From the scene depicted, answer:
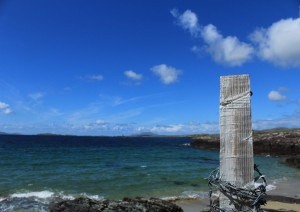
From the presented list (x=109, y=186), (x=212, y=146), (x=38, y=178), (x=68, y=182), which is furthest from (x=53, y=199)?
(x=212, y=146)

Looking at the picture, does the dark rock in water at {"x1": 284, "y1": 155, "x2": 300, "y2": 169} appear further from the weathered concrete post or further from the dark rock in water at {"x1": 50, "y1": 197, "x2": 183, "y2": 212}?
the weathered concrete post

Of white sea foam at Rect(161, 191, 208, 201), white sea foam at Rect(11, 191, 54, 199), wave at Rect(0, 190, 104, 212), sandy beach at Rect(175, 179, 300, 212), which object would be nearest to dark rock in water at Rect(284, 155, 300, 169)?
sandy beach at Rect(175, 179, 300, 212)

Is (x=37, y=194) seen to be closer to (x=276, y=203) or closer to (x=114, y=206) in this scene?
(x=114, y=206)

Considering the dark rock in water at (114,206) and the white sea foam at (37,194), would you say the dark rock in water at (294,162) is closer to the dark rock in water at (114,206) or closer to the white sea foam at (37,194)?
the white sea foam at (37,194)

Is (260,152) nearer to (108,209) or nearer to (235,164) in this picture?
(108,209)

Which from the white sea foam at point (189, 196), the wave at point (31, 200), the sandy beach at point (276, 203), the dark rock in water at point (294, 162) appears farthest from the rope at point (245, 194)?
the dark rock in water at point (294, 162)

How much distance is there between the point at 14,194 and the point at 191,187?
9892 millimetres

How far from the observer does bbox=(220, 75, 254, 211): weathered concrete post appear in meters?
2.33

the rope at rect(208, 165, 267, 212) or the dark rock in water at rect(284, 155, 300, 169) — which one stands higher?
the rope at rect(208, 165, 267, 212)

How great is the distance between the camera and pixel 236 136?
92.9 inches

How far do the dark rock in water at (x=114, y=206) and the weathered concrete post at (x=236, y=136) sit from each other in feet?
28.0

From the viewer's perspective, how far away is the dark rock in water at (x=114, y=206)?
34.9ft

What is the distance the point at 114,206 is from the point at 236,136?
350 inches

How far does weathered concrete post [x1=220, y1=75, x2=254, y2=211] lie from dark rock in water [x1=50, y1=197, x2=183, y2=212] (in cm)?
853
